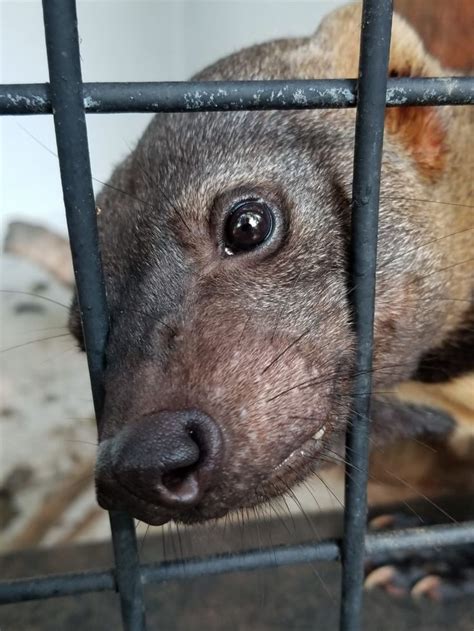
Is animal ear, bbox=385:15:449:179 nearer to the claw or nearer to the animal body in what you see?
the animal body

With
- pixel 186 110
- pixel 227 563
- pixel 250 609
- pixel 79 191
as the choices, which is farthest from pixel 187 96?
pixel 250 609

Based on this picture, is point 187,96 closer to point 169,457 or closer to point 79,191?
point 79,191

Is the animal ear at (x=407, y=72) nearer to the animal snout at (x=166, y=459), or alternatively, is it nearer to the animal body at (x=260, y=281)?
the animal body at (x=260, y=281)

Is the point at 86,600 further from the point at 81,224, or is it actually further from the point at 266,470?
the point at 81,224

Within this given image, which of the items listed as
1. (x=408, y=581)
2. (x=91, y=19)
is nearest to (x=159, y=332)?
(x=408, y=581)

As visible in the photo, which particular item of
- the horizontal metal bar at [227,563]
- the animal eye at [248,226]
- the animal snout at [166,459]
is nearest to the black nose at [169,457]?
the animal snout at [166,459]
